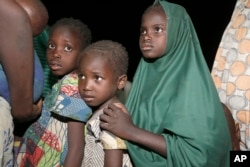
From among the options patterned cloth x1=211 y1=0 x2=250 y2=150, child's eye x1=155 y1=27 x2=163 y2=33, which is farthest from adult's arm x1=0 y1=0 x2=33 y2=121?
patterned cloth x1=211 y1=0 x2=250 y2=150

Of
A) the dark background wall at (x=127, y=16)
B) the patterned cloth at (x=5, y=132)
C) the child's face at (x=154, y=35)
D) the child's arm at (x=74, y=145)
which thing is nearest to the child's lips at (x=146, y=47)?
the child's face at (x=154, y=35)

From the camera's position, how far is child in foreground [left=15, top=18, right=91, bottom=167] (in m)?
1.84

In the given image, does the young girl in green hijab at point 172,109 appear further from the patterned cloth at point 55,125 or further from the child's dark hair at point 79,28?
the child's dark hair at point 79,28

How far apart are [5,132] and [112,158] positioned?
48 cm

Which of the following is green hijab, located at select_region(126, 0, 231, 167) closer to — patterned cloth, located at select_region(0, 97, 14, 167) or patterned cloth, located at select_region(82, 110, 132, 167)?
patterned cloth, located at select_region(82, 110, 132, 167)

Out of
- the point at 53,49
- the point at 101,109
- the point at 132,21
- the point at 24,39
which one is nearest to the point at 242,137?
the point at 101,109

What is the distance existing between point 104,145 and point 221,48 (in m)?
1.11

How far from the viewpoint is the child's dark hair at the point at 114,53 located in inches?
71.7

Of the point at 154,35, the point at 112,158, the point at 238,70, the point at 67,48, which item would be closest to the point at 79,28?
the point at 67,48

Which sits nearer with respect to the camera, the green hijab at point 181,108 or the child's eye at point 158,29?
the green hijab at point 181,108

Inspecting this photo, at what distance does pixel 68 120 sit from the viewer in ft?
6.10

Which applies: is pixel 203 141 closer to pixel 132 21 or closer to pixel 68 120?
pixel 68 120

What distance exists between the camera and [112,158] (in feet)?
5.56

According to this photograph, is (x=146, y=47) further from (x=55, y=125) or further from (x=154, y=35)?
(x=55, y=125)
